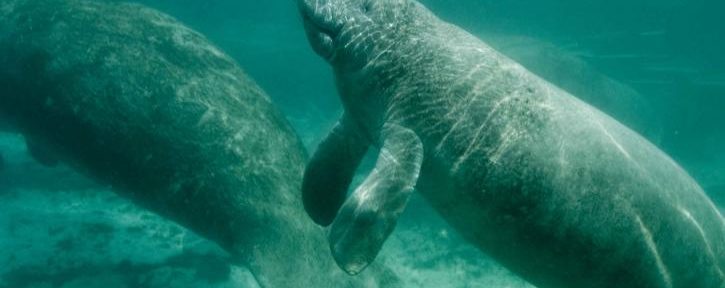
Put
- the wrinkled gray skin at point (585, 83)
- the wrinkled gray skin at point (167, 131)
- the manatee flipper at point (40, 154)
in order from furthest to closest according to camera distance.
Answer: the wrinkled gray skin at point (585, 83) < the manatee flipper at point (40, 154) < the wrinkled gray skin at point (167, 131)

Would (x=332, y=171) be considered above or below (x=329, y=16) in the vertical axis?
below

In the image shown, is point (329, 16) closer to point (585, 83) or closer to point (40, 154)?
point (40, 154)

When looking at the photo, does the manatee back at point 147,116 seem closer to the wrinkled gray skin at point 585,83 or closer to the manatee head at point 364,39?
the manatee head at point 364,39

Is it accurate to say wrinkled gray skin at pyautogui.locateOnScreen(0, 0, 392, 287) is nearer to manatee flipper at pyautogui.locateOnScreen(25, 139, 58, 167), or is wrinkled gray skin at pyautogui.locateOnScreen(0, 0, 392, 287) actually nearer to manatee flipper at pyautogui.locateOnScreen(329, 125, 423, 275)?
manatee flipper at pyautogui.locateOnScreen(329, 125, 423, 275)

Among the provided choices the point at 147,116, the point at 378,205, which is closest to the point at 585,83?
the point at 147,116

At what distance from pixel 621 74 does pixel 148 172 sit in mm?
27223

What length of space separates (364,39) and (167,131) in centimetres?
329

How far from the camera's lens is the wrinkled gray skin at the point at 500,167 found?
4.16 m

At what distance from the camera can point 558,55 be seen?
17.8 m

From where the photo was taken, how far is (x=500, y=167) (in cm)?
413

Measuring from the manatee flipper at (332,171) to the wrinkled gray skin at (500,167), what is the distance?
40cm

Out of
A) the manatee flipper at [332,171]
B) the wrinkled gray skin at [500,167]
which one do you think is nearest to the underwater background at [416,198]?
the manatee flipper at [332,171]

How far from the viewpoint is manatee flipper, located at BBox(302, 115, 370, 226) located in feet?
18.0

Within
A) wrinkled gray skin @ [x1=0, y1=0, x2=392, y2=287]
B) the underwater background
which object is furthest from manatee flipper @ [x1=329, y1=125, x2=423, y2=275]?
the underwater background
